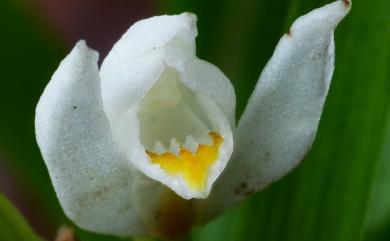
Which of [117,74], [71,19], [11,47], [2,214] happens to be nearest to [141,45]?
[117,74]

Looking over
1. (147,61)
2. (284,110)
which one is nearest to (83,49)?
(147,61)

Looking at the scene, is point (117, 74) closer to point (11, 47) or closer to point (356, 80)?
point (356, 80)

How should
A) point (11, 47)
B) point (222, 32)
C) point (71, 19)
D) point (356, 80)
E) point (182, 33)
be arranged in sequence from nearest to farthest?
point (182, 33) < point (356, 80) < point (11, 47) < point (222, 32) < point (71, 19)

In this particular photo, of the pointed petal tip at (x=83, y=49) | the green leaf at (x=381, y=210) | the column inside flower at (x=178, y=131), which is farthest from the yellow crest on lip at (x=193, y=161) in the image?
the green leaf at (x=381, y=210)

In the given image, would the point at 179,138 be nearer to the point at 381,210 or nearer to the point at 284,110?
the point at 284,110

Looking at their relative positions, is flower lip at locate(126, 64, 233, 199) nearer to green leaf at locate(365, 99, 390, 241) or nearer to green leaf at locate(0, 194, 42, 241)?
green leaf at locate(0, 194, 42, 241)

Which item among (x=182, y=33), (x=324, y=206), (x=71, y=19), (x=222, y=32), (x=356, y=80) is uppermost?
(x=182, y=33)
